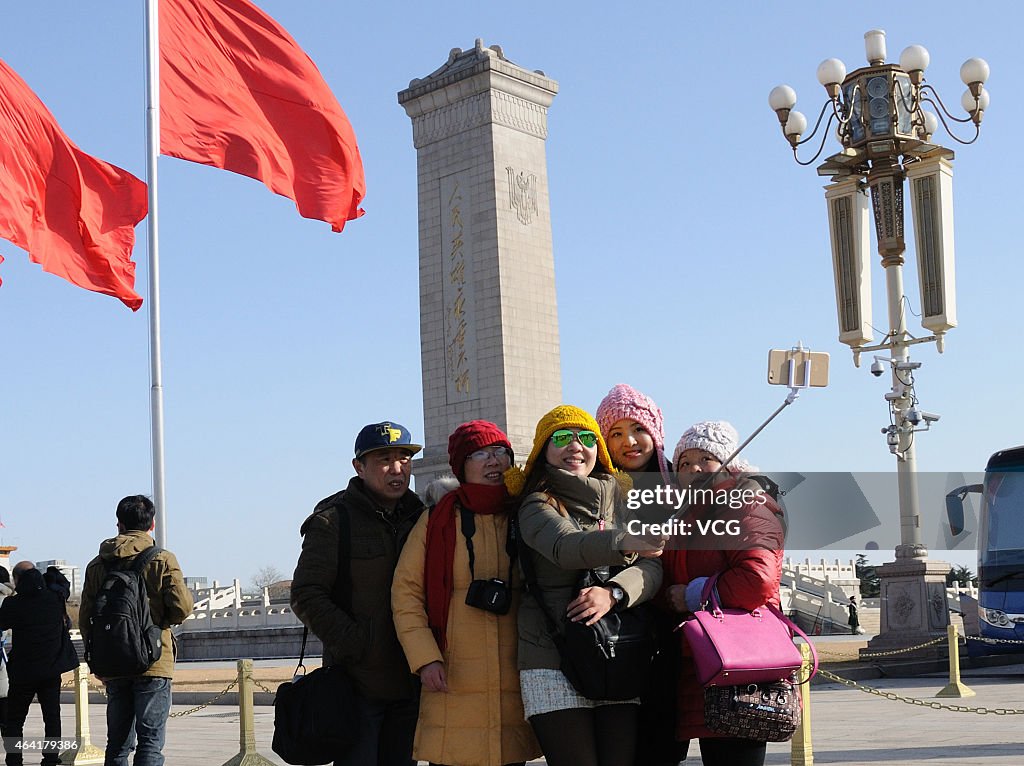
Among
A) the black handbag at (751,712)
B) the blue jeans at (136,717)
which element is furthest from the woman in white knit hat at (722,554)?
the blue jeans at (136,717)

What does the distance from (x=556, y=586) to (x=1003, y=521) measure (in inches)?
486

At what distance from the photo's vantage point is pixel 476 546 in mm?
4895

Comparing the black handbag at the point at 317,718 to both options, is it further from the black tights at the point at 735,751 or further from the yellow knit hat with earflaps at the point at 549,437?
the black tights at the point at 735,751

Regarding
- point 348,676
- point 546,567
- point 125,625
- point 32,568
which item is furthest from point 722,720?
point 32,568

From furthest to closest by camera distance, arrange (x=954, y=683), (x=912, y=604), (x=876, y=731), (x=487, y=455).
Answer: (x=912, y=604) < (x=954, y=683) < (x=876, y=731) < (x=487, y=455)

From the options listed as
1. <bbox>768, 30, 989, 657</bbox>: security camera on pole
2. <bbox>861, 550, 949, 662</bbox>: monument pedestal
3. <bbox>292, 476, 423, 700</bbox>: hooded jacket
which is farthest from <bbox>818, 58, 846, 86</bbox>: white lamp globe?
<bbox>292, 476, 423, 700</bbox>: hooded jacket

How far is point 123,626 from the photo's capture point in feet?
22.3

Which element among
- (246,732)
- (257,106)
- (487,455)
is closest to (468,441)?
(487,455)

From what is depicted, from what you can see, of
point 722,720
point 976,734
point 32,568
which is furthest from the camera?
point 976,734

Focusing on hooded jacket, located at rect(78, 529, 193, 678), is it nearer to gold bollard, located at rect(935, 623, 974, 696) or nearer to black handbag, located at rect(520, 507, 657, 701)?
black handbag, located at rect(520, 507, 657, 701)

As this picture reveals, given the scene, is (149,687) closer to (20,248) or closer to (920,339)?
(20,248)

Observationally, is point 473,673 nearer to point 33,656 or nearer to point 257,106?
point 33,656

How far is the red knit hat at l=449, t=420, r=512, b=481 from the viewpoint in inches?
197

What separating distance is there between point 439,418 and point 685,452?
93.9 feet
